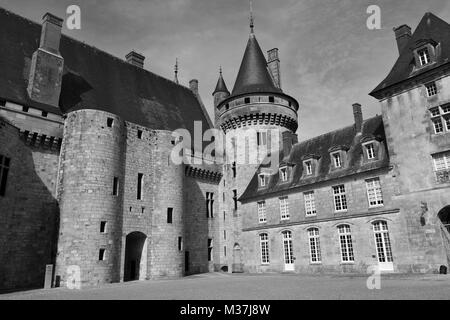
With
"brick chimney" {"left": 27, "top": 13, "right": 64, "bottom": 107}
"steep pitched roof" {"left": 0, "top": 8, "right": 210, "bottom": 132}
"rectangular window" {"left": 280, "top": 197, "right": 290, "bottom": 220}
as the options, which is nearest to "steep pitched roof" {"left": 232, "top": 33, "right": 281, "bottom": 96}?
"steep pitched roof" {"left": 0, "top": 8, "right": 210, "bottom": 132}

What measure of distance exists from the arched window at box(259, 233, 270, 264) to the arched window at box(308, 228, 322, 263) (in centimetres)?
338

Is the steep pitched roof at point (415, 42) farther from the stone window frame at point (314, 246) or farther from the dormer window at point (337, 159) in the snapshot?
the stone window frame at point (314, 246)

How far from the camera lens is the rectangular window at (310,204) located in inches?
795

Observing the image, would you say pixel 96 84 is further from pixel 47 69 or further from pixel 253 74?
pixel 253 74

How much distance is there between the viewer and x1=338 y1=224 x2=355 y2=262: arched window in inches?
711

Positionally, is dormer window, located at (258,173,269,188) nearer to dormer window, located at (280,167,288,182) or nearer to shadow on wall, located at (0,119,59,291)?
dormer window, located at (280,167,288,182)

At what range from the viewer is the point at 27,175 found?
17672mm

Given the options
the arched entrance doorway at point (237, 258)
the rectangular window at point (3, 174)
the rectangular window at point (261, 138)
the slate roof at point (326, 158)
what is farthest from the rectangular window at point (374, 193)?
the rectangular window at point (3, 174)

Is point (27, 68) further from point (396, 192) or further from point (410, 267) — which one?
point (410, 267)

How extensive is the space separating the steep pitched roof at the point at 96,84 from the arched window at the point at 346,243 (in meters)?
13.5

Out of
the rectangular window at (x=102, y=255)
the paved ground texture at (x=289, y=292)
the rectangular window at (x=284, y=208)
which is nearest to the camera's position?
the paved ground texture at (x=289, y=292)

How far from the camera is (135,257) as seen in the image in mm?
20953

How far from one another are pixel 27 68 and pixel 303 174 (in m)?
17.1

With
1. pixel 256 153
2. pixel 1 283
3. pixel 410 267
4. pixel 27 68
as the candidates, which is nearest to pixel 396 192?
pixel 410 267
